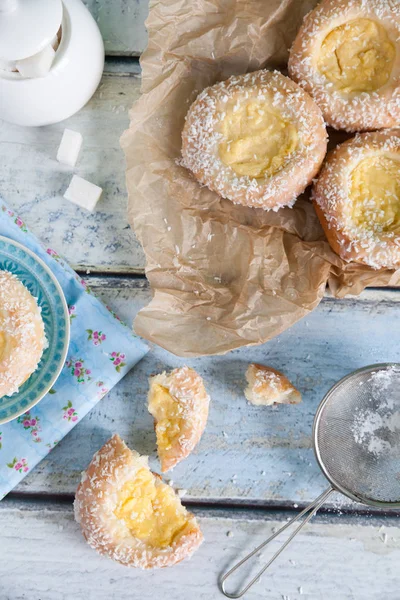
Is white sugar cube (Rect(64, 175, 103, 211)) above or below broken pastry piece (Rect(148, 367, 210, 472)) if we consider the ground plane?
above

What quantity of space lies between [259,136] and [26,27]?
1.88 feet

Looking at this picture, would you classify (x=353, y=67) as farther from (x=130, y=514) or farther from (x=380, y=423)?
(x=130, y=514)

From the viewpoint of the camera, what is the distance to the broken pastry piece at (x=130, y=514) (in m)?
1.54

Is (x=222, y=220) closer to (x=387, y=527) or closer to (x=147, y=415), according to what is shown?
(x=147, y=415)

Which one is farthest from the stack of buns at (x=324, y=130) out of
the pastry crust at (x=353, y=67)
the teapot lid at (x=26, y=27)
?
the teapot lid at (x=26, y=27)

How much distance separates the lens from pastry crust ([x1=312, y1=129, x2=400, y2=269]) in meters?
1.44

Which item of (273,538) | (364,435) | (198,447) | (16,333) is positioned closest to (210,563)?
(273,538)

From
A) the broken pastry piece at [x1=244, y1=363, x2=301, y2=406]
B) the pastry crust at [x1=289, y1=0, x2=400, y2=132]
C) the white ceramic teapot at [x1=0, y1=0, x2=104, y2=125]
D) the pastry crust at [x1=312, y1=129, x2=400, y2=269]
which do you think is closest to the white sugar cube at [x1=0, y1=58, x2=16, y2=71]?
the white ceramic teapot at [x1=0, y1=0, x2=104, y2=125]

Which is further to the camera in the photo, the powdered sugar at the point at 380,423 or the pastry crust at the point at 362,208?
the powdered sugar at the point at 380,423

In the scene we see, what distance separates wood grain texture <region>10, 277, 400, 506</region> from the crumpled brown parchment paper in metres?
0.14

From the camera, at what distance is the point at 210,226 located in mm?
1569

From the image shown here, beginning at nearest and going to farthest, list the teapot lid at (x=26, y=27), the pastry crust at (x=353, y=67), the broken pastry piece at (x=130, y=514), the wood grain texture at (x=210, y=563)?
the teapot lid at (x=26, y=27) < the pastry crust at (x=353, y=67) < the broken pastry piece at (x=130, y=514) < the wood grain texture at (x=210, y=563)

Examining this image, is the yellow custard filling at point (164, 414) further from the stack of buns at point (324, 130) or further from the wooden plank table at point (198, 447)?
the stack of buns at point (324, 130)

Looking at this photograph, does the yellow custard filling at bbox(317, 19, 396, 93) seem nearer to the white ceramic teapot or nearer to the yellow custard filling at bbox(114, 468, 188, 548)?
the white ceramic teapot
